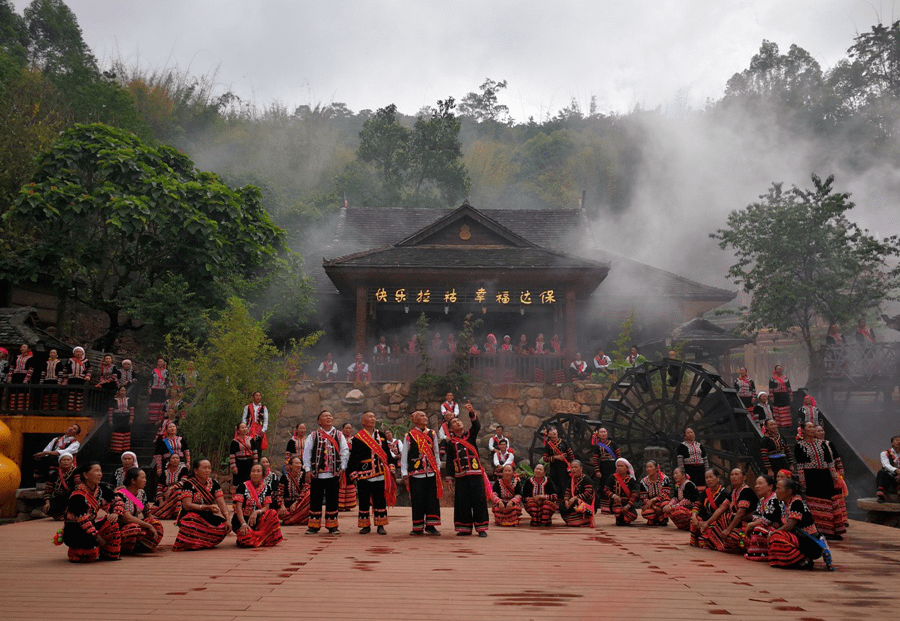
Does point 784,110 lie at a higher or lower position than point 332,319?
higher

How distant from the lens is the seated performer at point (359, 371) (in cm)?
1991

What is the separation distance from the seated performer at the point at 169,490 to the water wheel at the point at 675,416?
28.3 feet

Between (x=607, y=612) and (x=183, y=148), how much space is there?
46.7 m

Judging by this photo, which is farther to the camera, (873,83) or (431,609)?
(873,83)

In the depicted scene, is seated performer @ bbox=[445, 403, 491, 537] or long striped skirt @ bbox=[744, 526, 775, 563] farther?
seated performer @ bbox=[445, 403, 491, 537]

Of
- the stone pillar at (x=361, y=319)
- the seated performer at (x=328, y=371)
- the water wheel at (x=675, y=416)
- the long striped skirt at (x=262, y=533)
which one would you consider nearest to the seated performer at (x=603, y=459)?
the water wheel at (x=675, y=416)

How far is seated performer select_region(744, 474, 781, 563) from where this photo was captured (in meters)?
7.98

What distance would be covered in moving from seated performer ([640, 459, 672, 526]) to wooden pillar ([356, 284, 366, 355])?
35.1 ft

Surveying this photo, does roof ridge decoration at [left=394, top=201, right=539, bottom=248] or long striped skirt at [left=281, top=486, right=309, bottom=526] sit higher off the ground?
roof ridge decoration at [left=394, top=201, right=539, bottom=248]

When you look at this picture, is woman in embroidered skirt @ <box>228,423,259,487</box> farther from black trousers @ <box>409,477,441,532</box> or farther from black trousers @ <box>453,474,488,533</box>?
black trousers @ <box>453,474,488,533</box>

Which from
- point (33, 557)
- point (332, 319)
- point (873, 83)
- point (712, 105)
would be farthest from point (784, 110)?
point (33, 557)

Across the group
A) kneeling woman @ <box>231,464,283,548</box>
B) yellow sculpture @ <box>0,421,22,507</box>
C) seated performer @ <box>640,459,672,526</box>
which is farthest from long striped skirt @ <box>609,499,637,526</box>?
yellow sculpture @ <box>0,421,22,507</box>

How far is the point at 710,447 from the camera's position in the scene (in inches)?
631

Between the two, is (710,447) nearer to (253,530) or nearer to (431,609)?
(253,530)
